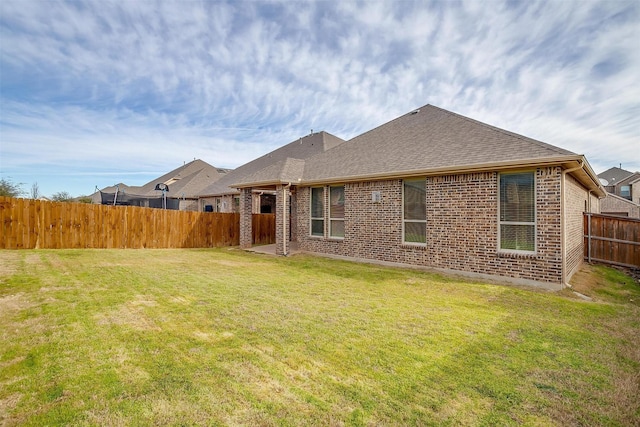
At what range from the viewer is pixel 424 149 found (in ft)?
33.2

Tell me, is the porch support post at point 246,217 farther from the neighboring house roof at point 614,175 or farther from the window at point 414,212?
the neighboring house roof at point 614,175

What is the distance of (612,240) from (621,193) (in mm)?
38801

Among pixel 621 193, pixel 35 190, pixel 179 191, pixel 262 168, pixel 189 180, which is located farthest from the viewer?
pixel 621 193

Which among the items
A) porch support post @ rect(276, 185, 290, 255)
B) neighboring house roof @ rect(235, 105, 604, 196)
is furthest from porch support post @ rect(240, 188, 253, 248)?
porch support post @ rect(276, 185, 290, 255)

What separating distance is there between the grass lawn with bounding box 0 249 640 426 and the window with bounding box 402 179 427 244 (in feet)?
9.09

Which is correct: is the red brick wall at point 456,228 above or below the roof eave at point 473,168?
below

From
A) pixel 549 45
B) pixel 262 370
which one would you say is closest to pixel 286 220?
pixel 262 370

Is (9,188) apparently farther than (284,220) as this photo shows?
Yes

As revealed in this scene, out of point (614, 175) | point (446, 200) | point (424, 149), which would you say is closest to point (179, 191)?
point (424, 149)

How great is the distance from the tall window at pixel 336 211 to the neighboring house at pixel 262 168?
625cm

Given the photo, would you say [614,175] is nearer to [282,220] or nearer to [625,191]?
[625,191]

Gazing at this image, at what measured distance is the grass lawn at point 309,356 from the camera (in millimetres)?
2564

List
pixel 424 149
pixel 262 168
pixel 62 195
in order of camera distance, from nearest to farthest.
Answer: pixel 424 149, pixel 262 168, pixel 62 195

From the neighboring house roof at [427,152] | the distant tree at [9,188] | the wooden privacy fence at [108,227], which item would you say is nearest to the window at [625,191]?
the neighboring house roof at [427,152]
